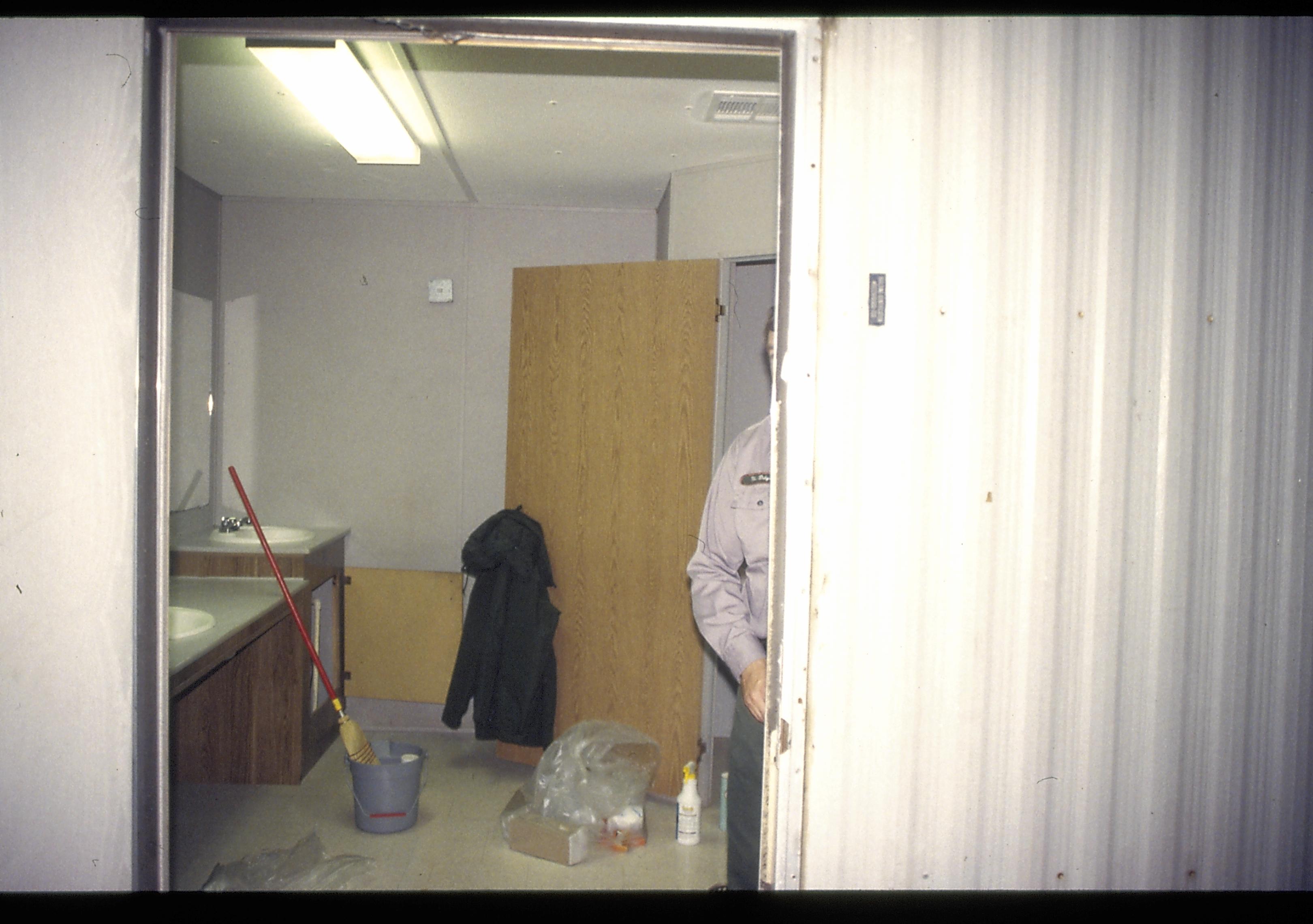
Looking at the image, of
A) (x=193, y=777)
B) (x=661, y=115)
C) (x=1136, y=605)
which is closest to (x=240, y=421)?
(x=193, y=777)

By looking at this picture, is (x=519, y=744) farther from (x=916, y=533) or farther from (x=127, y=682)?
(x=916, y=533)

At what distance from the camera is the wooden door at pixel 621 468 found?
3.07 meters

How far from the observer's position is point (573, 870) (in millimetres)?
2516

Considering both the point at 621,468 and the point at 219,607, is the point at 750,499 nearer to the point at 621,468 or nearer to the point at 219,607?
the point at 621,468

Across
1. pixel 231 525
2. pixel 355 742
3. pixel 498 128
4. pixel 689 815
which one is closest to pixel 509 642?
pixel 355 742

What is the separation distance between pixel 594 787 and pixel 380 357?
2.24m

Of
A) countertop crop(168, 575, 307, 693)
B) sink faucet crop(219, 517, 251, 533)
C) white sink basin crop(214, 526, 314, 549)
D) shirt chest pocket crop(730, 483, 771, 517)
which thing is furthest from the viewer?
sink faucet crop(219, 517, 251, 533)

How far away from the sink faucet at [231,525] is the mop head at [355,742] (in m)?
1.24

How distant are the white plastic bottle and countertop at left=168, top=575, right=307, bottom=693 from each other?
60.4 inches

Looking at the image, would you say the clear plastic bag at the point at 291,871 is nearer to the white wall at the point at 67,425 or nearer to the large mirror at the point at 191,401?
the white wall at the point at 67,425

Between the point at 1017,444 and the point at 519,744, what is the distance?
2.54 m

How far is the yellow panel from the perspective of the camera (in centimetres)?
369

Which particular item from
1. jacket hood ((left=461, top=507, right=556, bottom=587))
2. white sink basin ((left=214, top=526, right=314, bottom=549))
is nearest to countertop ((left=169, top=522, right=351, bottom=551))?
white sink basin ((left=214, top=526, right=314, bottom=549))

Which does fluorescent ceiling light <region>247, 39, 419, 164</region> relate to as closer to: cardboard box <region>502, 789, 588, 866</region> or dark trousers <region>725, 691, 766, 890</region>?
dark trousers <region>725, 691, 766, 890</region>
